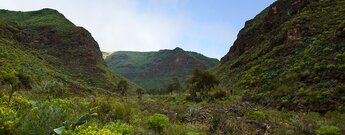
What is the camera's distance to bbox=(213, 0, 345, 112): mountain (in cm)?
2631

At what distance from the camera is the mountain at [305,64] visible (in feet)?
86.3

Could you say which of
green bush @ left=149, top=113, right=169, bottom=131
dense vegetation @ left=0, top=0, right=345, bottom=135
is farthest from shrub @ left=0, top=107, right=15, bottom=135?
green bush @ left=149, top=113, right=169, bottom=131

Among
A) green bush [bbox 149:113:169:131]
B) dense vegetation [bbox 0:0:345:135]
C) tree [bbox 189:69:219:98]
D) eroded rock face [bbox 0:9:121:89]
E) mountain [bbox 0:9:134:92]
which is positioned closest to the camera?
dense vegetation [bbox 0:0:345:135]

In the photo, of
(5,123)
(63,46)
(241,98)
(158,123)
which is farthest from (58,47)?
(5,123)

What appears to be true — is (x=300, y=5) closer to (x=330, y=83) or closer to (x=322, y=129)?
(x=330, y=83)

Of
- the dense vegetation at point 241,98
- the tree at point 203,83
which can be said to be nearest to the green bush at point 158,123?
the dense vegetation at point 241,98

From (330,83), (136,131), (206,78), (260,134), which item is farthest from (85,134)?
(206,78)

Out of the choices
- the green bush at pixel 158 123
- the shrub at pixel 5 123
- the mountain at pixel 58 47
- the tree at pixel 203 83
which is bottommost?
the green bush at pixel 158 123

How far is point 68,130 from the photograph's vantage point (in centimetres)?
631

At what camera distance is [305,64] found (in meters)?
36.4

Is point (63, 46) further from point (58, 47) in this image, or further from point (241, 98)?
point (241, 98)

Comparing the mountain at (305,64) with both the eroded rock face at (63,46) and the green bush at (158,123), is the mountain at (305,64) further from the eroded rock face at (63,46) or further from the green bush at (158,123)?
the eroded rock face at (63,46)

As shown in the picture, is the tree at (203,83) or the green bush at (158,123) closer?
the green bush at (158,123)

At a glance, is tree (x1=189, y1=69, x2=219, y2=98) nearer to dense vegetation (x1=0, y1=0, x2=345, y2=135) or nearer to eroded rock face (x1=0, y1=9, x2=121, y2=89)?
dense vegetation (x1=0, y1=0, x2=345, y2=135)
